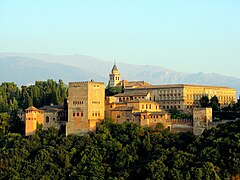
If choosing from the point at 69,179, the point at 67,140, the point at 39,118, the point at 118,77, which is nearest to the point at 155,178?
the point at 69,179

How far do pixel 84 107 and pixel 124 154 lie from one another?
6764mm

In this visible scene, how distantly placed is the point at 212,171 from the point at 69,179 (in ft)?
35.1

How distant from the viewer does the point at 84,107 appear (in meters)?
46.4

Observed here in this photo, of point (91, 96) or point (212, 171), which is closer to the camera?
point (212, 171)

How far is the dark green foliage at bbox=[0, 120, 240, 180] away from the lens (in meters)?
37.2

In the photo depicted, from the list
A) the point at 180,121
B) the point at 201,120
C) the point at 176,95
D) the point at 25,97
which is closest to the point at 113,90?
the point at 176,95

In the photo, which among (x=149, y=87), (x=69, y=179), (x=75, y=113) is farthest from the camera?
(x=149, y=87)

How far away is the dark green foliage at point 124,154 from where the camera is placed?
37.2m

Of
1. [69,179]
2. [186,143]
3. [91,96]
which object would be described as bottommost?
[69,179]

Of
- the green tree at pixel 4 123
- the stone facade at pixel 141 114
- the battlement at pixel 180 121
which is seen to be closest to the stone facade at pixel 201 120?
the stone facade at pixel 141 114

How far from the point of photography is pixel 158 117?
44812mm

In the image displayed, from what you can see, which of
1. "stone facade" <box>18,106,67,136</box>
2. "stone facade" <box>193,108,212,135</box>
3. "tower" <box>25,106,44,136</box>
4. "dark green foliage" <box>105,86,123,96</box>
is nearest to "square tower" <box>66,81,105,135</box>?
"stone facade" <box>18,106,67,136</box>

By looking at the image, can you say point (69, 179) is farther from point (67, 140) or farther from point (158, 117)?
point (158, 117)

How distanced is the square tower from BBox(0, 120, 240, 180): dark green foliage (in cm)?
95
